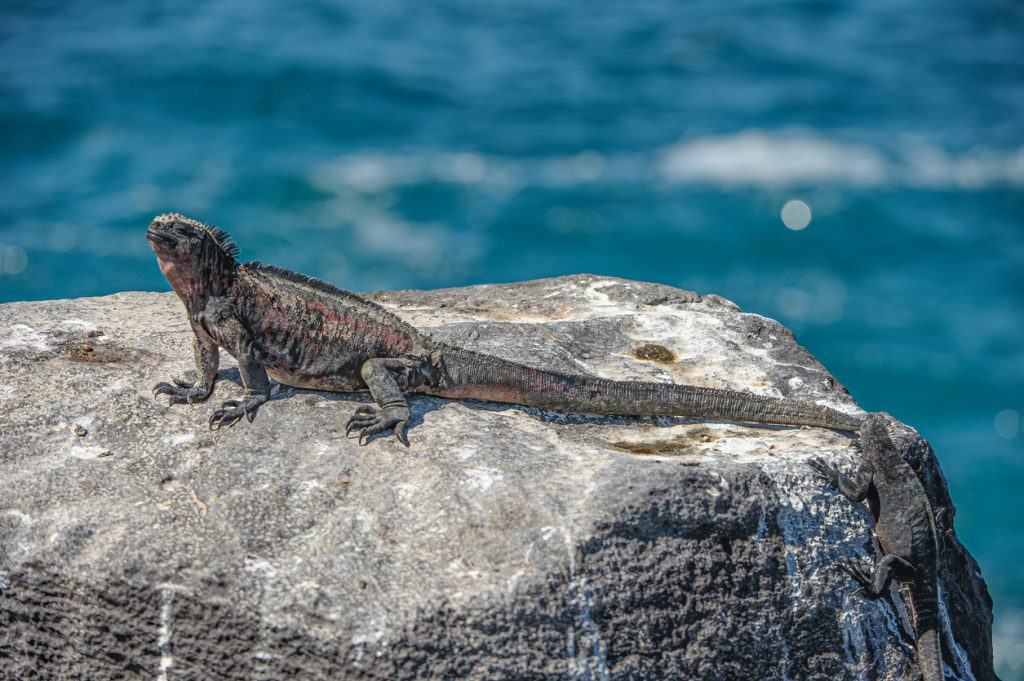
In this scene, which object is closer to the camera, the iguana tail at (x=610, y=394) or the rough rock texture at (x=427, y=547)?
the rough rock texture at (x=427, y=547)

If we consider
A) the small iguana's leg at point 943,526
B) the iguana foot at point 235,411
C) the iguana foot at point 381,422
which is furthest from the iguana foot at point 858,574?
the iguana foot at point 235,411

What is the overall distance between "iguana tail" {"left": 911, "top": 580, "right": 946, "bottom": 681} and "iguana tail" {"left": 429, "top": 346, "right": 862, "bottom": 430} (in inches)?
31.0

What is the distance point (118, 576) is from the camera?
3.68m

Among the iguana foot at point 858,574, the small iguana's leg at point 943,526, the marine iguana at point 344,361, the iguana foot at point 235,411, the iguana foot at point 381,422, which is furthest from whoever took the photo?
the small iguana's leg at point 943,526

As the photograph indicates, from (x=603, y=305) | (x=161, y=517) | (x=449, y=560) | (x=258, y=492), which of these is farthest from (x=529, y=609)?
(x=603, y=305)

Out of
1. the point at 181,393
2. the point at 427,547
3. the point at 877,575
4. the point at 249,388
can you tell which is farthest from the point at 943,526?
the point at 181,393

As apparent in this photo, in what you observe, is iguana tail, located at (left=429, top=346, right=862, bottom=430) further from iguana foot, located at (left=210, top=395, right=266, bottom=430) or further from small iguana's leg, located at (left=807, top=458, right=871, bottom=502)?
iguana foot, located at (left=210, top=395, right=266, bottom=430)

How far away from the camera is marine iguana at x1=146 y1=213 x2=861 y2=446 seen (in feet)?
15.2

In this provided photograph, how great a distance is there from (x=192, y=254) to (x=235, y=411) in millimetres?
743

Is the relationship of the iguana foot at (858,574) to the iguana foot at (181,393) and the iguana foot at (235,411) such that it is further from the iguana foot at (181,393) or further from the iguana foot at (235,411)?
the iguana foot at (181,393)

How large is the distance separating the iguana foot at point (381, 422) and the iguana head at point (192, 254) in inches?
36.4

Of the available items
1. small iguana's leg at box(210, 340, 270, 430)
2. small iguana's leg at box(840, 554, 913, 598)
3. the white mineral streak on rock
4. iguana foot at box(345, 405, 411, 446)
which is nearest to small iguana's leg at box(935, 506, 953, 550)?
small iguana's leg at box(840, 554, 913, 598)

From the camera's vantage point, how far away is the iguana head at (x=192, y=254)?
4.54m

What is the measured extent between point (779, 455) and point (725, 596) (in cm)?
71
